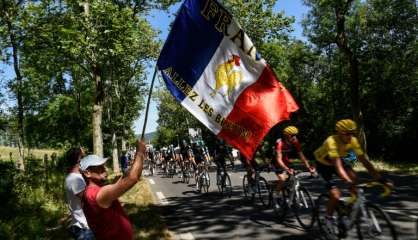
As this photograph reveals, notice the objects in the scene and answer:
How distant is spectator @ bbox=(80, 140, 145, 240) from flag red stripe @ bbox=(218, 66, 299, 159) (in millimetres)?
1804

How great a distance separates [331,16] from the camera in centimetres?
3044

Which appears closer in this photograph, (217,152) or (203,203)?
(203,203)

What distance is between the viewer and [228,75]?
18.9 feet

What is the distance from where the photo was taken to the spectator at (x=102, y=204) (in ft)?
12.4

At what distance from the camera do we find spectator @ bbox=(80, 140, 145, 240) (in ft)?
12.4

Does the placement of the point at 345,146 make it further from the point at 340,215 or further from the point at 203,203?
the point at 203,203

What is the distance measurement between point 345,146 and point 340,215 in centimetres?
114

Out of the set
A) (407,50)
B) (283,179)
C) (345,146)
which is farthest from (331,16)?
(345,146)

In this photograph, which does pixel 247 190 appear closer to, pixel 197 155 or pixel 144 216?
pixel 144 216

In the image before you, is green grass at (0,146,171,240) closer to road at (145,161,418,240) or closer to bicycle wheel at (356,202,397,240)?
road at (145,161,418,240)

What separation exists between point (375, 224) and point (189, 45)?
3.70 metres

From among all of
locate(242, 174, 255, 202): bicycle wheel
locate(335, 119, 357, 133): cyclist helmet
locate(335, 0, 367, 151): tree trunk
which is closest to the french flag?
locate(335, 119, 357, 133): cyclist helmet

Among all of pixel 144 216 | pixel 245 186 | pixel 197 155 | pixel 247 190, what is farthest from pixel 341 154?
pixel 197 155

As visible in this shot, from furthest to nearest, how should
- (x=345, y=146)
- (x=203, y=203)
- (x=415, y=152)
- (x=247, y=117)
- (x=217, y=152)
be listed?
1. (x=415, y=152)
2. (x=217, y=152)
3. (x=203, y=203)
4. (x=345, y=146)
5. (x=247, y=117)
